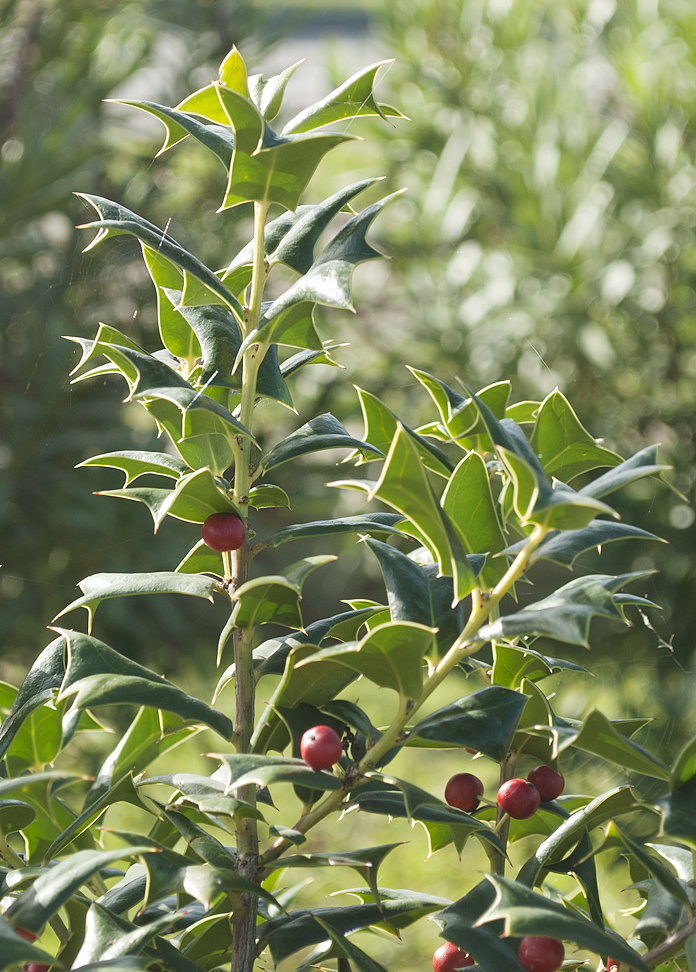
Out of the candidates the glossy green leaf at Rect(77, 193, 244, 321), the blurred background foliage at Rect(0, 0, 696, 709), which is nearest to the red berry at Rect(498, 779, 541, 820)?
the glossy green leaf at Rect(77, 193, 244, 321)

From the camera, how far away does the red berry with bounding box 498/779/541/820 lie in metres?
0.33

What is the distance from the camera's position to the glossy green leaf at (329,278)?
12.1 inches

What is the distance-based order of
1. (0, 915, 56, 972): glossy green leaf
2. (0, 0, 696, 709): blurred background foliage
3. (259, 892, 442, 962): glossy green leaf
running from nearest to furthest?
(0, 915, 56, 972): glossy green leaf
(259, 892, 442, 962): glossy green leaf
(0, 0, 696, 709): blurred background foliage

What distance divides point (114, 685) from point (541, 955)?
17 cm

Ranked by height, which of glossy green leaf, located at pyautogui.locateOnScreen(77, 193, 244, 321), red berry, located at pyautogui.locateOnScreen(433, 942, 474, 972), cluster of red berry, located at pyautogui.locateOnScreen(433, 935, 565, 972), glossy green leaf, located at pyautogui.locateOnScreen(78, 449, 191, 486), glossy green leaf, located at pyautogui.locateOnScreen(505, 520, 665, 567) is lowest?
red berry, located at pyautogui.locateOnScreen(433, 942, 474, 972)

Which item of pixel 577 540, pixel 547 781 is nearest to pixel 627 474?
pixel 577 540

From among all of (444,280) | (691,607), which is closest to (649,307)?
(444,280)

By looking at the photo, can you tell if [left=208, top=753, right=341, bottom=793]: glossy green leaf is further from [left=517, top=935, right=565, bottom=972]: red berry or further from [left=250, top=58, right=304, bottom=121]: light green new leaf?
[left=250, top=58, right=304, bottom=121]: light green new leaf

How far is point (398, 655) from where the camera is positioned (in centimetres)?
28

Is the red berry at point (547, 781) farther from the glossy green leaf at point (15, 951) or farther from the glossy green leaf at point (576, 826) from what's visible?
the glossy green leaf at point (15, 951)

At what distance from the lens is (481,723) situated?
1.01ft

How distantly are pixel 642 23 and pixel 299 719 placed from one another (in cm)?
185

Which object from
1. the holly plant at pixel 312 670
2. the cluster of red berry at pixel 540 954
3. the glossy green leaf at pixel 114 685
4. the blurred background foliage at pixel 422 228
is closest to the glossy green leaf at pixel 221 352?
the holly plant at pixel 312 670

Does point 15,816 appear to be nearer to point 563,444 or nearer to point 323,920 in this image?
point 323,920
